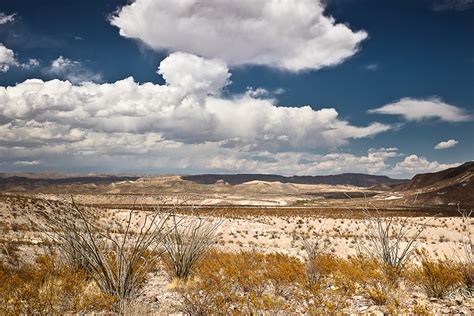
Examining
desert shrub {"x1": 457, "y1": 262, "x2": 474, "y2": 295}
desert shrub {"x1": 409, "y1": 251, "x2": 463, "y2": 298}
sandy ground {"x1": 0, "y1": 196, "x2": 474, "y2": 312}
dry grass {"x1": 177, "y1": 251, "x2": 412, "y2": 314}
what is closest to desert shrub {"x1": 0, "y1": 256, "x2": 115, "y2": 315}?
sandy ground {"x1": 0, "y1": 196, "x2": 474, "y2": 312}

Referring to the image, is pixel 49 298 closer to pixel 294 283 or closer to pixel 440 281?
pixel 294 283

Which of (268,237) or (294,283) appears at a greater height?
(294,283)

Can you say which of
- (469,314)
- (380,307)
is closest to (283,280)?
(380,307)

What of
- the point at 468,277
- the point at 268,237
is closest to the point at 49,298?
the point at 468,277

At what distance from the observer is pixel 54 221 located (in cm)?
751

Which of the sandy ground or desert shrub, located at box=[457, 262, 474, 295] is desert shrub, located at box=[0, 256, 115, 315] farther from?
desert shrub, located at box=[457, 262, 474, 295]

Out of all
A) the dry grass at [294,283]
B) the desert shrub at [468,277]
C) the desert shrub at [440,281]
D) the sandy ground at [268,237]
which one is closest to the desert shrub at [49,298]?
the sandy ground at [268,237]

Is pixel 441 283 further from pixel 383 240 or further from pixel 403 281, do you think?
pixel 383 240

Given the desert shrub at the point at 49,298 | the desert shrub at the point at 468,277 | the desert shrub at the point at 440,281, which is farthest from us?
the desert shrub at the point at 468,277

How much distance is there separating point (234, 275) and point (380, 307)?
4.27 meters

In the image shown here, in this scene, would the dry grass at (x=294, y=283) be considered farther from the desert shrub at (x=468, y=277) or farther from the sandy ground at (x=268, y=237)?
the desert shrub at (x=468, y=277)

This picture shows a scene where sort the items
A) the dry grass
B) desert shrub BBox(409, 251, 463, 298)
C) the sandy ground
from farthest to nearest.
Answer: the sandy ground < desert shrub BBox(409, 251, 463, 298) < the dry grass

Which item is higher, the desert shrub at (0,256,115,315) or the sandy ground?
the desert shrub at (0,256,115,315)

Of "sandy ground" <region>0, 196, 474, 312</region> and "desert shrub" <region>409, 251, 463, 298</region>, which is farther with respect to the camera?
"sandy ground" <region>0, 196, 474, 312</region>
